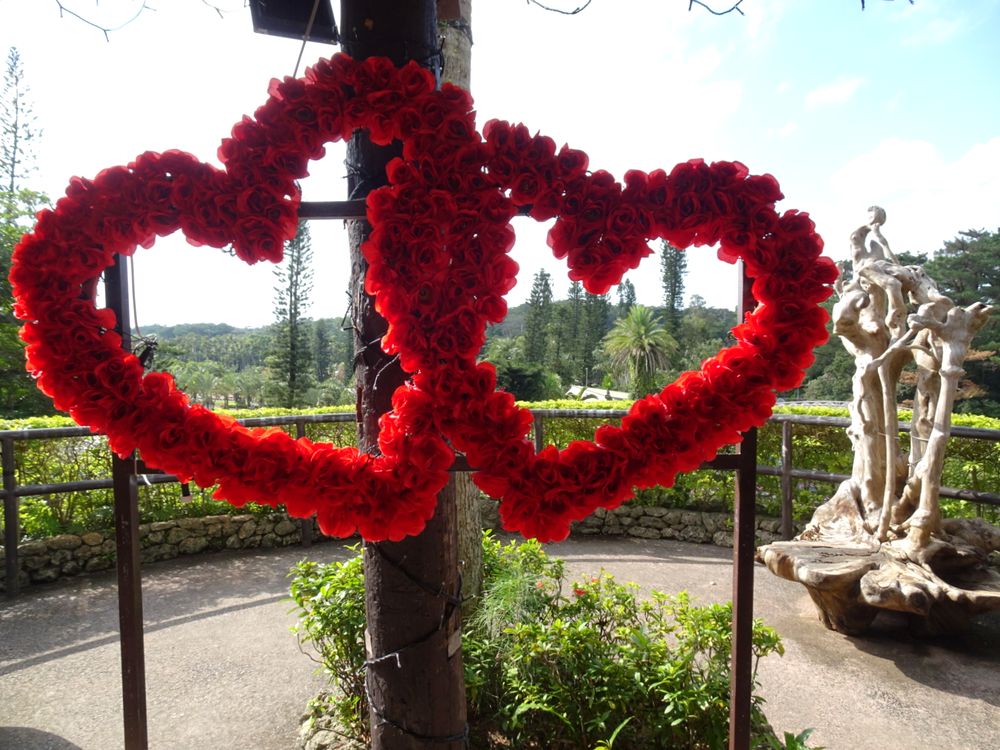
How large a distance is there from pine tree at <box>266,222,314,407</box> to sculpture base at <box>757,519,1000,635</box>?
2075cm

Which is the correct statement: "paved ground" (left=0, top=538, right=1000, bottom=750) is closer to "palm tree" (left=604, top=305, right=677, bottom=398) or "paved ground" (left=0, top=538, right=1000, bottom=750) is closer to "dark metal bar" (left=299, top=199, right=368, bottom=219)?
"dark metal bar" (left=299, top=199, right=368, bottom=219)

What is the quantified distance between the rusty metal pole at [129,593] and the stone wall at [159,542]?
2.74m

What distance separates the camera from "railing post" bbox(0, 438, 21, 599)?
411 centimetres

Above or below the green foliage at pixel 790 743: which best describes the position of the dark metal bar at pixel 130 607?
above

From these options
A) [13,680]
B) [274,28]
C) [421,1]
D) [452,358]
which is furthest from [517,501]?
[13,680]

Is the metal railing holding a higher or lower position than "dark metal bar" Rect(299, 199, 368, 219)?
lower

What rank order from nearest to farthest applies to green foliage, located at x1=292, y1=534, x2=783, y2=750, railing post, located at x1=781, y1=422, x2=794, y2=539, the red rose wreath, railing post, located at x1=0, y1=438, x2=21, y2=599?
the red rose wreath → green foliage, located at x1=292, y1=534, x2=783, y2=750 → railing post, located at x1=0, y1=438, x2=21, y2=599 → railing post, located at x1=781, y1=422, x2=794, y2=539

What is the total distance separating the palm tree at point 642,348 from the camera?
1795cm

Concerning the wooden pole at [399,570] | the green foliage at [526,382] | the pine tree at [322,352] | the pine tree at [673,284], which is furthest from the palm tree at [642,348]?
the pine tree at [322,352]

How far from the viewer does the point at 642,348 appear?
710 inches

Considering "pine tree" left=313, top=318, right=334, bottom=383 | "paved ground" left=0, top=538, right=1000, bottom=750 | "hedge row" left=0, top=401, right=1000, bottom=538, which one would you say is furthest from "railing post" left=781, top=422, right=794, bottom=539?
"pine tree" left=313, top=318, right=334, bottom=383

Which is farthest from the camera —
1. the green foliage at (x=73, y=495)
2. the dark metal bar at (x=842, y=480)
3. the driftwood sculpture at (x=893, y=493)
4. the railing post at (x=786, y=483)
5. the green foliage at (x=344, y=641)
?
the railing post at (x=786, y=483)

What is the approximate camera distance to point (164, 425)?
149 centimetres

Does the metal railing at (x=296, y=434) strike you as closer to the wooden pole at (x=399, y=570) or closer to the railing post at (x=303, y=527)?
the railing post at (x=303, y=527)
